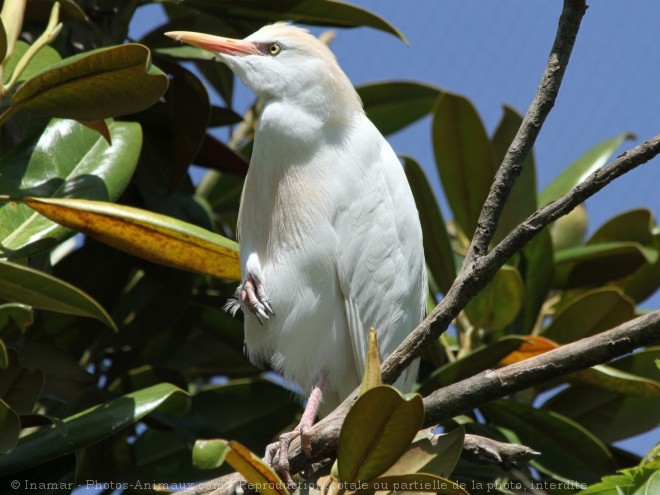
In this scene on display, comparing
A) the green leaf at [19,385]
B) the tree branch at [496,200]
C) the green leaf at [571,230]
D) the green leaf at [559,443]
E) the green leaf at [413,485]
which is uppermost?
the tree branch at [496,200]

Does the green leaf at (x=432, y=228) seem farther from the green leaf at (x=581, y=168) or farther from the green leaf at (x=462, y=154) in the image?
the green leaf at (x=581, y=168)

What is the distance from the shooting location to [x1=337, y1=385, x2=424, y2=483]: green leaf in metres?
1.36

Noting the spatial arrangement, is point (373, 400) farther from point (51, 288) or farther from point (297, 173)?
point (297, 173)

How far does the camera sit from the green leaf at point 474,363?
2336 millimetres

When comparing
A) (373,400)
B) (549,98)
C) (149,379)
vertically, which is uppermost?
(549,98)

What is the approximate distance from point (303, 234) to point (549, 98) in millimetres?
950

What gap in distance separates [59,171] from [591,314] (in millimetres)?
1512

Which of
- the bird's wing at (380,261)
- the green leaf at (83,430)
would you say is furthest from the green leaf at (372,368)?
the bird's wing at (380,261)

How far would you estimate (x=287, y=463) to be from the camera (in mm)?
1788

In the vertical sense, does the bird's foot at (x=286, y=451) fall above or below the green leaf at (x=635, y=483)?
below

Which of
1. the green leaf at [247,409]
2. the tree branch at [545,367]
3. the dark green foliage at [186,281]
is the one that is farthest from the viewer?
the green leaf at [247,409]

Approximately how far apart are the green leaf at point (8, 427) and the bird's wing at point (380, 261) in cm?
86

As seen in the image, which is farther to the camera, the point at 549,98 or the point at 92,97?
the point at 92,97

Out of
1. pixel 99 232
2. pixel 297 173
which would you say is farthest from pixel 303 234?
pixel 99 232
